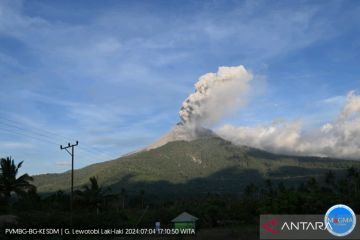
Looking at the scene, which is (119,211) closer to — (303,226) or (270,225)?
(270,225)

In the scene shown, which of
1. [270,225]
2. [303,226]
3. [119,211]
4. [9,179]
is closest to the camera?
[303,226]

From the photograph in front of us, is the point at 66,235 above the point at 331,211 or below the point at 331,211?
below

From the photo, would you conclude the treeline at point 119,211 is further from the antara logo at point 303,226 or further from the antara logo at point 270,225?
the antara logo at point 303,226

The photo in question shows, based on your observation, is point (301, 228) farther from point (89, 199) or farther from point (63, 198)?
point (63, 198)

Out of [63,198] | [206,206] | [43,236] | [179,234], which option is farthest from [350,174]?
[43,236]

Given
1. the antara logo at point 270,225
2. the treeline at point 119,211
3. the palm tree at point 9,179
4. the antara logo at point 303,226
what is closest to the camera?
the antara logo at point 303,226

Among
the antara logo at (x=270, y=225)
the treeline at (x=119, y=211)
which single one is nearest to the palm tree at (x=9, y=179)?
the treeline at (x=119, y=211)

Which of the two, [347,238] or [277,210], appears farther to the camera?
[277,210]

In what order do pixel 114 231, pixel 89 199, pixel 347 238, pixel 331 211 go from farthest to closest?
pixel 89 199, pixel 114 231, pixel 347 238, pixel 331 211

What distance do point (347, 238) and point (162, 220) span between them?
144 feet

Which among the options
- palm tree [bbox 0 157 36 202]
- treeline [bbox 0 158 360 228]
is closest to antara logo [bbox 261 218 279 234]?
treeline [bbox 0 158 360 228]

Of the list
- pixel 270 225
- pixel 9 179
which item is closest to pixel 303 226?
pixel 270 225

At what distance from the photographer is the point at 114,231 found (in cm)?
4116

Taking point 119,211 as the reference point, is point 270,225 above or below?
above
